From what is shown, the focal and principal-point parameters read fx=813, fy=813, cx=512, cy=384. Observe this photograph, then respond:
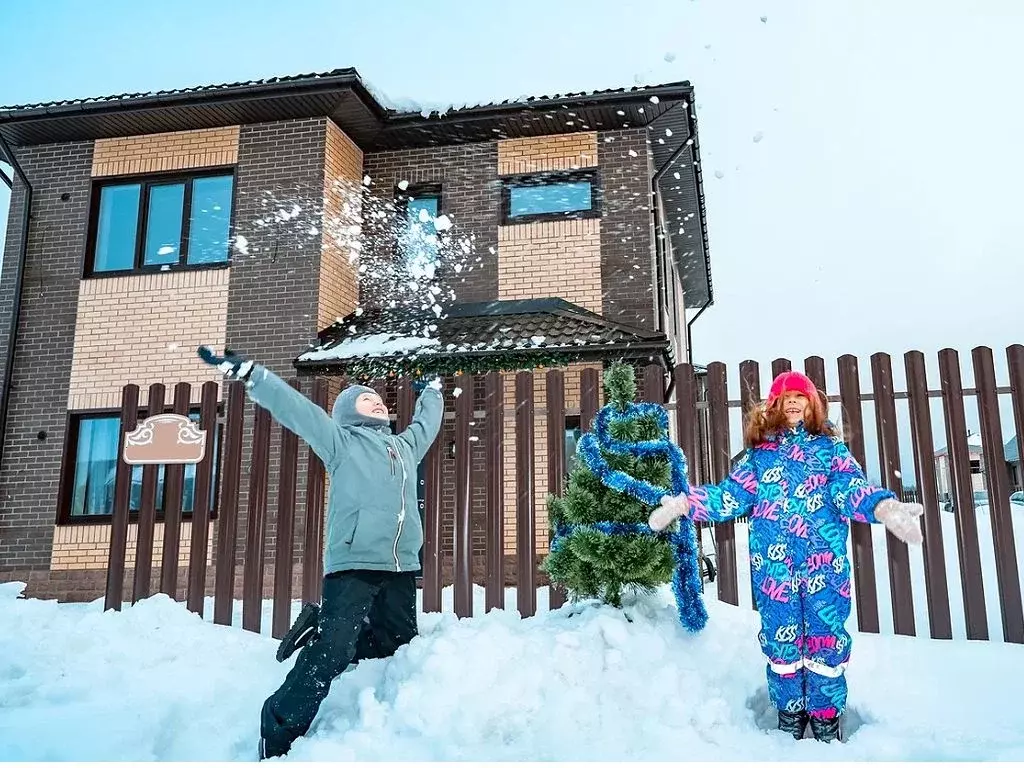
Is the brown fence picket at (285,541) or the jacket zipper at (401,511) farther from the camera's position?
the brown fence picket at (285,541)

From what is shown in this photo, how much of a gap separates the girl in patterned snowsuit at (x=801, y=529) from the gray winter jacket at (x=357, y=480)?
1249 millimetres

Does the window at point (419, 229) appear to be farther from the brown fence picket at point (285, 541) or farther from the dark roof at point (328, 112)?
the brown fence picket at point (285, 541)

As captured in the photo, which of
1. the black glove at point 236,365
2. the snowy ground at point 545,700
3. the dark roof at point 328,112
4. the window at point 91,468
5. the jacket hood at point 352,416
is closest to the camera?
the snowy ground at point 545,700

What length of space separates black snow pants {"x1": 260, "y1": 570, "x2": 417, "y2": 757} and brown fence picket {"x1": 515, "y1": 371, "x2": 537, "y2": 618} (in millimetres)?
1683

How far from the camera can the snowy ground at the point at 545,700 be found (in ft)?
10.7

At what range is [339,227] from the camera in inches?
433

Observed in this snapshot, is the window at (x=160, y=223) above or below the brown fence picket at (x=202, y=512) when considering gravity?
above

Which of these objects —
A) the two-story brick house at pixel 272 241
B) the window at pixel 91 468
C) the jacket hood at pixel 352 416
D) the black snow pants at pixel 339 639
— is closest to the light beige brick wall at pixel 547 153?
the two-story brick house at pixel 272 241

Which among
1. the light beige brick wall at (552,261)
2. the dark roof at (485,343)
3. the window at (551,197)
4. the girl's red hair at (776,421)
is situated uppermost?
the window at (551,197)

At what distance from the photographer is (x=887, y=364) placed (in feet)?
17.7

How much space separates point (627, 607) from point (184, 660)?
2.55m

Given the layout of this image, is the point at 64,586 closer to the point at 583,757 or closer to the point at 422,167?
the point at 422,167

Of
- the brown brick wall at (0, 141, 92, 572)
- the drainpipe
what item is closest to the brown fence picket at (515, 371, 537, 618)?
the brown brick wall at (0, 141, 92, 572)

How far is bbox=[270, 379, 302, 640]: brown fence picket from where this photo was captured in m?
5.66
